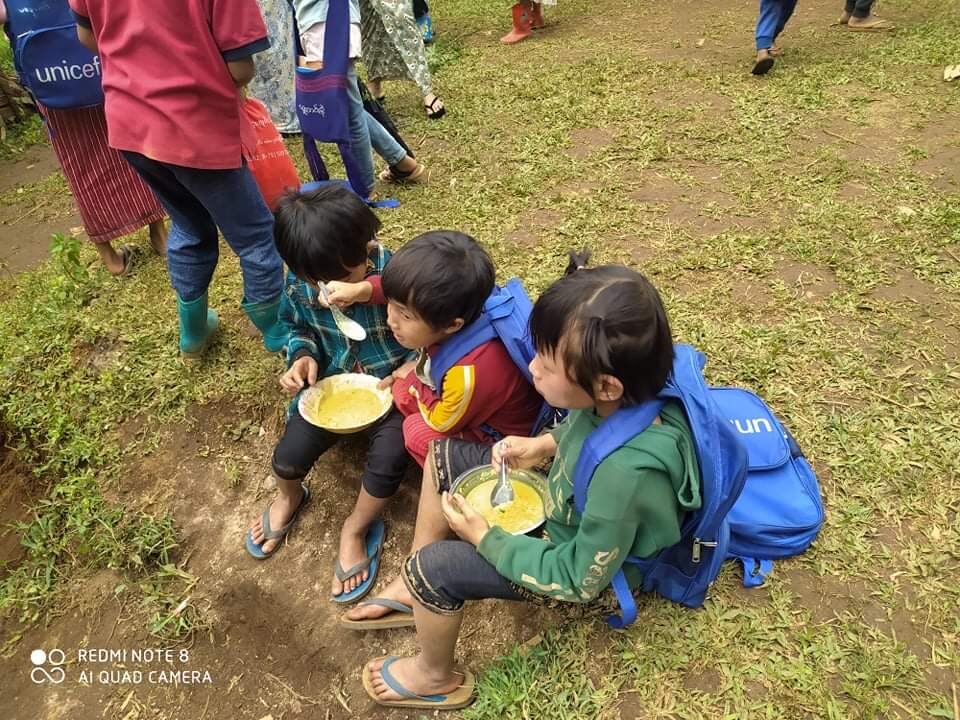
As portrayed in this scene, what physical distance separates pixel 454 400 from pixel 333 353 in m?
0.77

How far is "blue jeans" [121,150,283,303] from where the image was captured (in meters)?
2.29

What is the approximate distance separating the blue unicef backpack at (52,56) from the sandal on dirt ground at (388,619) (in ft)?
8.31

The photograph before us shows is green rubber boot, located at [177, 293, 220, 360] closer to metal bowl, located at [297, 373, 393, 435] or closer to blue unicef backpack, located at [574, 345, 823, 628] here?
metal bowl, located at [297, 373, 393, 435]

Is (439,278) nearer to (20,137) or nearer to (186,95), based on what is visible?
(186,95)

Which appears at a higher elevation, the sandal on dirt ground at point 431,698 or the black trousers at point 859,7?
the black trousers at point 859,7

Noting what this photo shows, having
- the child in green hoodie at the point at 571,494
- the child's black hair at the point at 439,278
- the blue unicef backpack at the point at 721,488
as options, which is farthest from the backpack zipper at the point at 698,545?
the child's black hair at the point at 439,278

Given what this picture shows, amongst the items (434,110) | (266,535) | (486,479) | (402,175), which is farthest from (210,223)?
(434,110)

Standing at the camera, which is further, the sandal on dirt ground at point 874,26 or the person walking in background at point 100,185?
the sandal on dirt ground at point 874,26

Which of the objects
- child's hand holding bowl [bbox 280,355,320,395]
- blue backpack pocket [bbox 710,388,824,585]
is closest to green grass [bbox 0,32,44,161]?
child's hand holding bowl [bbox 280,355,320,395]

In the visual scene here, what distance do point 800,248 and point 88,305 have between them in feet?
12.0

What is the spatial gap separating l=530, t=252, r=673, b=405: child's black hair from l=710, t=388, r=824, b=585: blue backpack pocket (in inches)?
27.5

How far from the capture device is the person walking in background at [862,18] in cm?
531

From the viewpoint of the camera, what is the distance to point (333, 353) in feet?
7.79

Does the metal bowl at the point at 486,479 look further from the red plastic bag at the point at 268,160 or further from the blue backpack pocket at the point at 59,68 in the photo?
the blue backpack pocket at the point at 59,68
